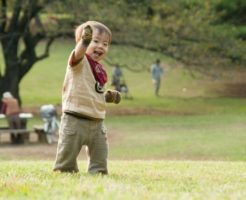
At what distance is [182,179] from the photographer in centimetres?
712

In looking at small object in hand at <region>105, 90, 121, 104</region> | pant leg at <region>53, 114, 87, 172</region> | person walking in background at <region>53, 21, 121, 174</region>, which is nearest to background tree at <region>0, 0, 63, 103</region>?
small object in hand at <region>105, 90, 121, 104</region>

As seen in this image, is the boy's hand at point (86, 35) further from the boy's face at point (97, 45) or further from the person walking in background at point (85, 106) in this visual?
the boy's face at point (97, 45)

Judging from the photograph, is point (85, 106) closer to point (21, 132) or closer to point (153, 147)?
point (153, 147)

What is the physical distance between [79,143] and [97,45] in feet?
3.17

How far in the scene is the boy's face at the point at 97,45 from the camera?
7.19m

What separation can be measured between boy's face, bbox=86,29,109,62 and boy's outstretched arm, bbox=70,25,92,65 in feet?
1.08

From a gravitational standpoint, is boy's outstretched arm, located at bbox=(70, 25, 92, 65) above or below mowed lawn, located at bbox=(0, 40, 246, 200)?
above

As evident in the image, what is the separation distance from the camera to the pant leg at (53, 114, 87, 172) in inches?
281

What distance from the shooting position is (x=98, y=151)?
288 inches

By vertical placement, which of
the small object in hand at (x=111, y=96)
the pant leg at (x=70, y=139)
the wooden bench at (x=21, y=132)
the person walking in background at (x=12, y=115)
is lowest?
the wooden bench at (x=21, y=132)

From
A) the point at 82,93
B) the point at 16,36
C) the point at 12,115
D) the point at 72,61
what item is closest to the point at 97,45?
the point at 72,61

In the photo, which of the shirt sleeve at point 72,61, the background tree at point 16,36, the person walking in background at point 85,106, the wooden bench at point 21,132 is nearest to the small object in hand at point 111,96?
the person walking in background at point 85,106

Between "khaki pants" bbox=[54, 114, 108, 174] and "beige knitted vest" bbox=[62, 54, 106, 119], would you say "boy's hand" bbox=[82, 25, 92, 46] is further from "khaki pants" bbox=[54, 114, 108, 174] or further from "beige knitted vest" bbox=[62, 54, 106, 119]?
"khaki pants" bbox=[54, 114, 108, 174]

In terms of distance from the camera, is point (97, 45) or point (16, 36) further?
point (16, 36)
